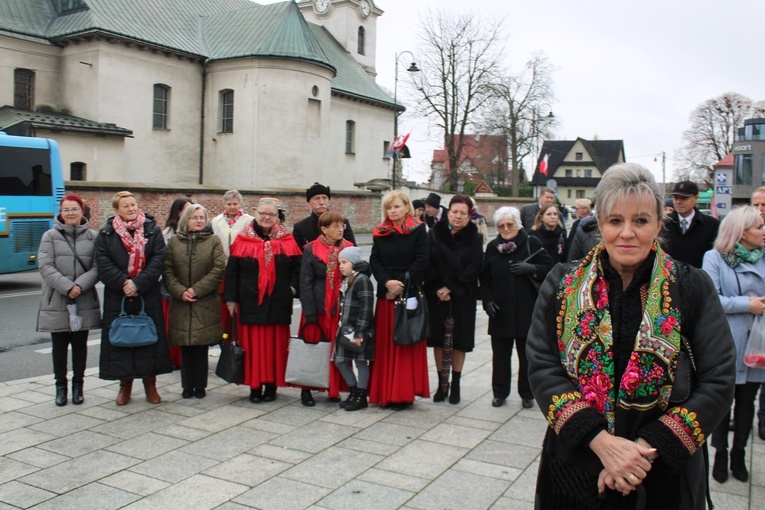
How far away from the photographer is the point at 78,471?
4828 mm

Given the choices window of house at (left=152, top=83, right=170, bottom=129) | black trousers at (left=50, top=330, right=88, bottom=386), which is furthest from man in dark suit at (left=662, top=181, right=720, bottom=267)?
window of house at (left=152, top=83, right=170, bottom=129)

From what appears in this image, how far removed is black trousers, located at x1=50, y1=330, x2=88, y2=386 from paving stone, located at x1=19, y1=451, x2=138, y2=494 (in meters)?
1.62

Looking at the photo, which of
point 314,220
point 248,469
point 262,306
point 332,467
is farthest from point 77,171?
point 332,467

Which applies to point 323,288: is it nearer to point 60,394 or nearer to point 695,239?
point 60,394

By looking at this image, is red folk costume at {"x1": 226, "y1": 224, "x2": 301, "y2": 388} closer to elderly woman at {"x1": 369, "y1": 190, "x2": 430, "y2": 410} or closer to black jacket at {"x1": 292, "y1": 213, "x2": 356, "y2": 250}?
black jacket at {"x1": 292, "y1": 213, "x2": 356, "y2": 250}

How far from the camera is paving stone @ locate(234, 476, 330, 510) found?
4.29 meters

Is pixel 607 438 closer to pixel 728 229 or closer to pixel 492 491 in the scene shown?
pixel 492 491

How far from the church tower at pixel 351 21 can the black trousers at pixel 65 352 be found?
42906mm

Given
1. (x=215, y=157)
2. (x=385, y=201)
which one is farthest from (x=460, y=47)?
(x=385, y=201)

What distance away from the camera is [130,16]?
32.7 metres

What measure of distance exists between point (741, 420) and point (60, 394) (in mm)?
5799

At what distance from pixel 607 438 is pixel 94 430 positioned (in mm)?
4721

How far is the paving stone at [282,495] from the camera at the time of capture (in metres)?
4.29

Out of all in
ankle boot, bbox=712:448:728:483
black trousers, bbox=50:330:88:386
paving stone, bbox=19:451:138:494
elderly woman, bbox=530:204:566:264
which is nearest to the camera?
paving stone, bbox=19:451:138:494
